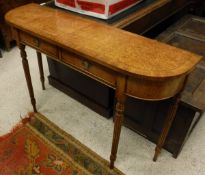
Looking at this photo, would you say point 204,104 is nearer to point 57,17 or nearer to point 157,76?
point 157,76

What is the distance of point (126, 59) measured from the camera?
2.95 feet

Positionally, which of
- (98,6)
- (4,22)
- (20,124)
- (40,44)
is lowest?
(20,124)

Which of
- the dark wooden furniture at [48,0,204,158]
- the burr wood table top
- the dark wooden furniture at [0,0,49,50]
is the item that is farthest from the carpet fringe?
the dark wooden furniture at [0,0,49,50]

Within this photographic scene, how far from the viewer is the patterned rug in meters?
1.31

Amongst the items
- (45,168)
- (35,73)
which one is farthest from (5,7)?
Answer: (45,168)

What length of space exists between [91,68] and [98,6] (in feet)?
1.47

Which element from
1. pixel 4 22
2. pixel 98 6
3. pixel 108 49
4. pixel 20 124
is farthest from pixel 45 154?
pixel 4 22

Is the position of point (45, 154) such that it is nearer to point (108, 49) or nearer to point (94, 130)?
point (94, 130)

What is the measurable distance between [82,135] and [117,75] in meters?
0.76

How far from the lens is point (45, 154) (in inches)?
54.9

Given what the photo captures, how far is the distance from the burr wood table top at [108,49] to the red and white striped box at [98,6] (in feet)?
0.37

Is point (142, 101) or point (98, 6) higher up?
point (98, 6)

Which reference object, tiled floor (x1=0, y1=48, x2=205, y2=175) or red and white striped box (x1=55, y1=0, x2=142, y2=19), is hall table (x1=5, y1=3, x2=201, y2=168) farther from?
tiled floor (x1=0, y1=48, x2=205, y2=175)

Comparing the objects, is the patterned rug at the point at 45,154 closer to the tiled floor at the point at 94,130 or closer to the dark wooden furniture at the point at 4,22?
the tiled floor at the point at 94,130
